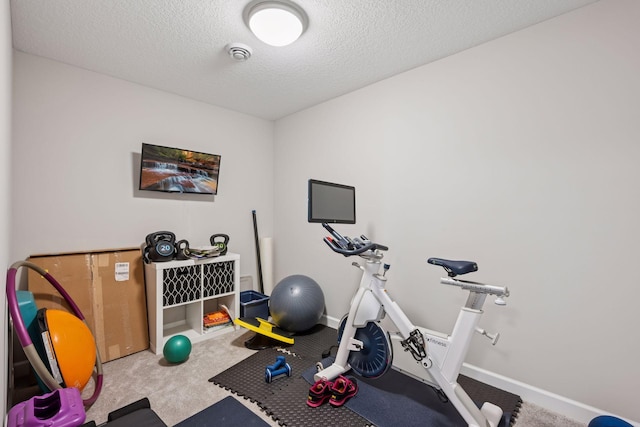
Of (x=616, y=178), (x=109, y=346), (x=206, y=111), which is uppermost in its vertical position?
(x=206, y=111)

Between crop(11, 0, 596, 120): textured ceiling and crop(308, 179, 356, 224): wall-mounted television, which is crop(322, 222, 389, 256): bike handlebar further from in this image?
crop(11, 0, 596, 120): textured ceiling

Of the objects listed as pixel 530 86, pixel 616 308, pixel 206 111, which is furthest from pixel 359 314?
pixel 206 111

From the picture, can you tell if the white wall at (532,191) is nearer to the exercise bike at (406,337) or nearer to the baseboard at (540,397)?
the baseboard at (540,397)

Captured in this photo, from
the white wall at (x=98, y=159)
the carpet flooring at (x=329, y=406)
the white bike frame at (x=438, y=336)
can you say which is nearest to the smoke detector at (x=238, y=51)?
the white wall at (x=98, y=159)

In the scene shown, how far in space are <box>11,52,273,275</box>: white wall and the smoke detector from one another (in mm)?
1203

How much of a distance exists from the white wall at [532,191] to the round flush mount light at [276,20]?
119 centimetres

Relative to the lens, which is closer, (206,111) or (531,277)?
(531,277)

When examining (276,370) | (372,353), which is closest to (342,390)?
(372,353)

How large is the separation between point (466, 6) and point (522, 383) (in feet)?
8.42

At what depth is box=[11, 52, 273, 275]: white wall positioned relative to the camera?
2.42 meters

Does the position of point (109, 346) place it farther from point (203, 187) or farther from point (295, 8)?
point (295, 8)

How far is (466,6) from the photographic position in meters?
1.88

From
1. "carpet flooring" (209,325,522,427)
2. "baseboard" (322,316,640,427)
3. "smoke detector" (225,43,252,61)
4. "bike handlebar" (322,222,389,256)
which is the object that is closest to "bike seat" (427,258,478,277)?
"bike handlebar" (322,222,389,256)

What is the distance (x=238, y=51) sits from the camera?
2.34 meters
